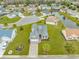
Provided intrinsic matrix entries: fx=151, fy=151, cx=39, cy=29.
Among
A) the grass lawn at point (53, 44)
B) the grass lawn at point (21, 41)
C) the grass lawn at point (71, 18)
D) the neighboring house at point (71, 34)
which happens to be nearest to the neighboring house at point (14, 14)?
the grass lawn at point (21, 41)

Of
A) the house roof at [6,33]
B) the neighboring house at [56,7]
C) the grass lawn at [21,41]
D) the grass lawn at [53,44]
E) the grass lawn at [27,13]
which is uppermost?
the house roof at [6,33]

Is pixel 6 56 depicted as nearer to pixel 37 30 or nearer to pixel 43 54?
pixel 43 54

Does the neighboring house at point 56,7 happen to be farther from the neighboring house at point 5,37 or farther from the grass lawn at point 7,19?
the neighboring house at point 5,37

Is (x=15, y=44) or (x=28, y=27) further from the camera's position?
(x=28, y=27)

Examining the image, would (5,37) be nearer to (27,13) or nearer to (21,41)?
(21,41)

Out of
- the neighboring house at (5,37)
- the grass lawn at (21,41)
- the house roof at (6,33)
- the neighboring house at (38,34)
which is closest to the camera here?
the grass lawn at (21,41)

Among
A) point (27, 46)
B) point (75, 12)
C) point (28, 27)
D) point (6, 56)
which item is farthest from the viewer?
point (75, 12)

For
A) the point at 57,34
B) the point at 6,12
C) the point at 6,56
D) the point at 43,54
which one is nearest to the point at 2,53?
the point at 6,56

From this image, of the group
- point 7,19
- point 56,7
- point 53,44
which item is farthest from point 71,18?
point 7,19
